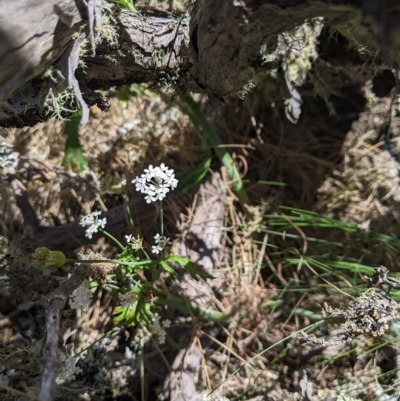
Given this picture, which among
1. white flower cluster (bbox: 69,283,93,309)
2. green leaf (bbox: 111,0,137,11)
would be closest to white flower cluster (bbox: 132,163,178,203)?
white flower cluster (bbox: 69,283,93,309)

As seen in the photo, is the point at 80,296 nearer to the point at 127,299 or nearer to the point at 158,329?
the point at 127,299

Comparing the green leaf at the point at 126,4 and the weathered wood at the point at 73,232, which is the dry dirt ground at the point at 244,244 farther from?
the green leaf at the point at 126,4

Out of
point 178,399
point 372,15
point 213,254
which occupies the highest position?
point 372,15

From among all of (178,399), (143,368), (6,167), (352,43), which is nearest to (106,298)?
(143,368)

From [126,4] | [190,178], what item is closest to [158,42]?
[126,4]

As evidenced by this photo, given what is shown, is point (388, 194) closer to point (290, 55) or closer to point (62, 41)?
point (290, 55)

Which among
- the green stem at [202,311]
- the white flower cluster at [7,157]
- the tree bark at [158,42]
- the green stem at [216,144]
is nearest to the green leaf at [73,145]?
the tree bark at [158,42]

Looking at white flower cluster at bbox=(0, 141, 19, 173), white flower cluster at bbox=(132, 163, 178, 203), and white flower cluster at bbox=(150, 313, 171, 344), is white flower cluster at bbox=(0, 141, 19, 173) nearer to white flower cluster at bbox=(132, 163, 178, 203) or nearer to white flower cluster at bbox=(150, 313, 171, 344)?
white flower cluster at bbox=(132, 163, 178, 203)
